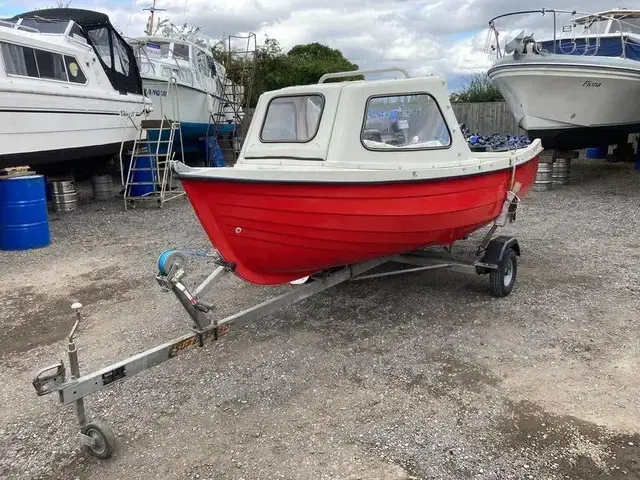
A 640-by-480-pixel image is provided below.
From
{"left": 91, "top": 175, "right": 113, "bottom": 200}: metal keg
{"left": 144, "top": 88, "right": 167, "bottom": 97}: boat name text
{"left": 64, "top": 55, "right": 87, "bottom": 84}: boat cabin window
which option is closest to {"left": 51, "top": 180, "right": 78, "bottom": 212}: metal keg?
{"left": 91, "top": 175, "right": 113, "bottom": 200}: metal keg

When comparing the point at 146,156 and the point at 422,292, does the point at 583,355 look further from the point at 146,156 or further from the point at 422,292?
the point at 146,156

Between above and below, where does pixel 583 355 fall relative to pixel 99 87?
below

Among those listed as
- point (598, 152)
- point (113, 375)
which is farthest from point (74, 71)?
point (598, 152)

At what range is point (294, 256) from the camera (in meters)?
3.75

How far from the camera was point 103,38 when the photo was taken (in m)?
10.0

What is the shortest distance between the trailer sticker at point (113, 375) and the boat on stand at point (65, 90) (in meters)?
5.78

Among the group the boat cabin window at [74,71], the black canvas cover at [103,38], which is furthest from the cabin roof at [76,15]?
the boat cabin window at [74,71]

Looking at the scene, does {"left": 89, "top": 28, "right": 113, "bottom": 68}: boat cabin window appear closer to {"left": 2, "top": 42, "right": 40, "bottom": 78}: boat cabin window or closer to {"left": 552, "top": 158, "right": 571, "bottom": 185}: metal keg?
{"left": 2, "top": 42, "right": 40, "bottom": 78}: boat cabin window

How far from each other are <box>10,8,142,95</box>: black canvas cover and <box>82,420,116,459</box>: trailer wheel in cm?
860

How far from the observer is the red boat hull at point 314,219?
11.4 feet

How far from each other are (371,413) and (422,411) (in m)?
0.30

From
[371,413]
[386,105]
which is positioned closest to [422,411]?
[371,413]

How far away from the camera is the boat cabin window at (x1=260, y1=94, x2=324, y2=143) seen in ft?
13.9

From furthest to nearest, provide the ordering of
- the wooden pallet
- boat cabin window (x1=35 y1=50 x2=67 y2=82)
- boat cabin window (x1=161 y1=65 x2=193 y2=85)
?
boat cabin window (x1=161 y1=65 x2=193 y2=85) < boat cabin window (x1=35 y1=50 x2=67 y2=82) < the wooden pallet
